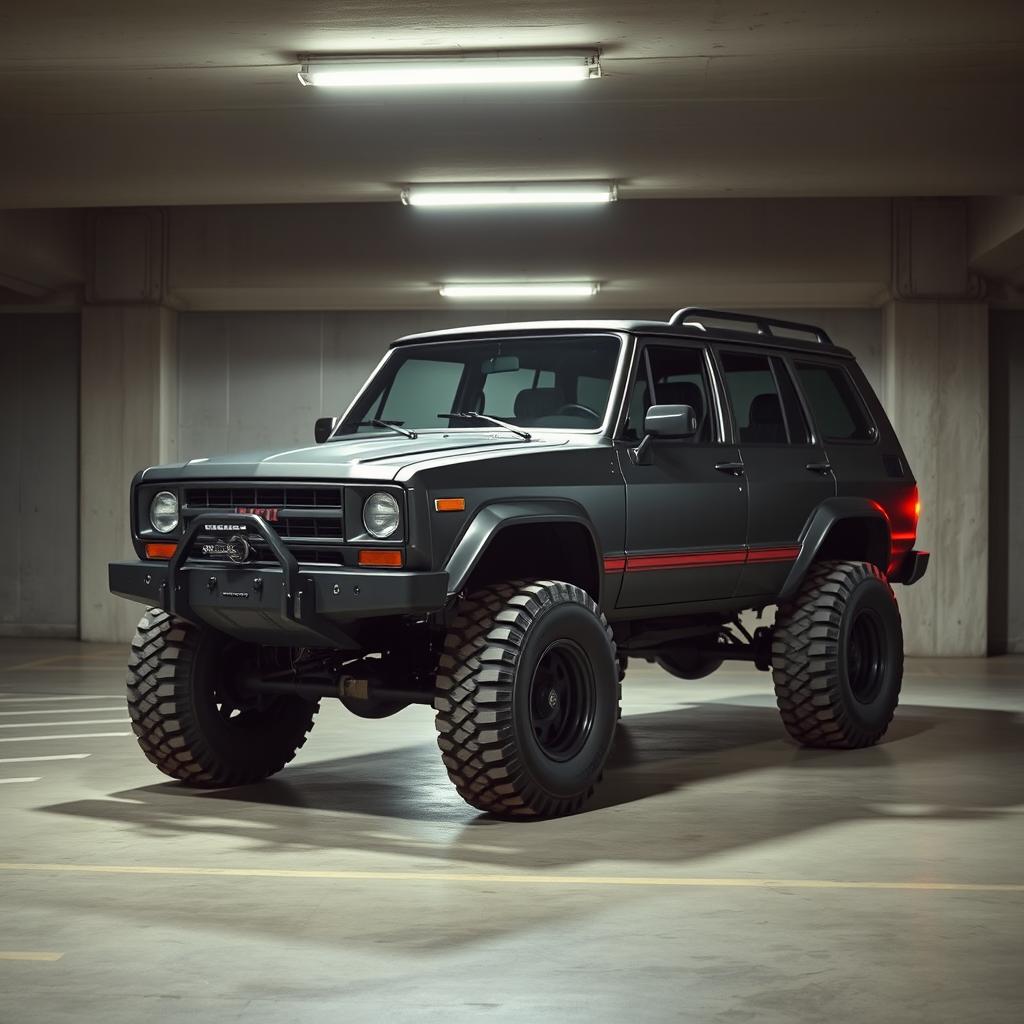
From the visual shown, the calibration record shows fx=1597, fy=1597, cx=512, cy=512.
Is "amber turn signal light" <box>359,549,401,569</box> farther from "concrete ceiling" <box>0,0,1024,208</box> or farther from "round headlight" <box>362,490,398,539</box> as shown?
"concrete ceiling" <box>0,0,1024,208</box>

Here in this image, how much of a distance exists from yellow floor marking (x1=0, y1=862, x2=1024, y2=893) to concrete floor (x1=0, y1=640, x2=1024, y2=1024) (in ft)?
0.05

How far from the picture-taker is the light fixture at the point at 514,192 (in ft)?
41.1

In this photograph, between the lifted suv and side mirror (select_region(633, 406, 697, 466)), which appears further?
side mirror (select_region(633, 406, 697, 466))

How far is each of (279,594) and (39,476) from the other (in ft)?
37.1

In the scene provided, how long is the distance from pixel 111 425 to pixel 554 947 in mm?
12433

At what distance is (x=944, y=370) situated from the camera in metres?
15.4

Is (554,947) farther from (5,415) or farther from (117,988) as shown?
(5,415)

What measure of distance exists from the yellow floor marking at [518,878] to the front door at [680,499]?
197cm

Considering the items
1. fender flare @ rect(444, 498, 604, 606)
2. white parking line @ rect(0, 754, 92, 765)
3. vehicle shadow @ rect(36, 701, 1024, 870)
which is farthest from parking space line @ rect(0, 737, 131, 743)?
fender flare @ rect(444, 498, 604, 606)

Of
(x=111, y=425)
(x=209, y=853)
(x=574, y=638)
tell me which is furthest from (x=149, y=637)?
(x=111, y=425)

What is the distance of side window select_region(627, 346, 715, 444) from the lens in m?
7.67

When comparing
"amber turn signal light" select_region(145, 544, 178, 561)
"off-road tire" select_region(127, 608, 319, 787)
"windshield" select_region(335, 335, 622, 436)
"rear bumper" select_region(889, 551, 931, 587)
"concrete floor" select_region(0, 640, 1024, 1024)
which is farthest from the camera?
"rear bumper" select_region(889, 551, 931, 587)

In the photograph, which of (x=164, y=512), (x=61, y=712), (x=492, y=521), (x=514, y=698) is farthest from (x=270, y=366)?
(x=514, y=698)

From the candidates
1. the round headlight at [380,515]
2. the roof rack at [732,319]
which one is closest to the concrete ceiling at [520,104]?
the roof rack at [732,319]
